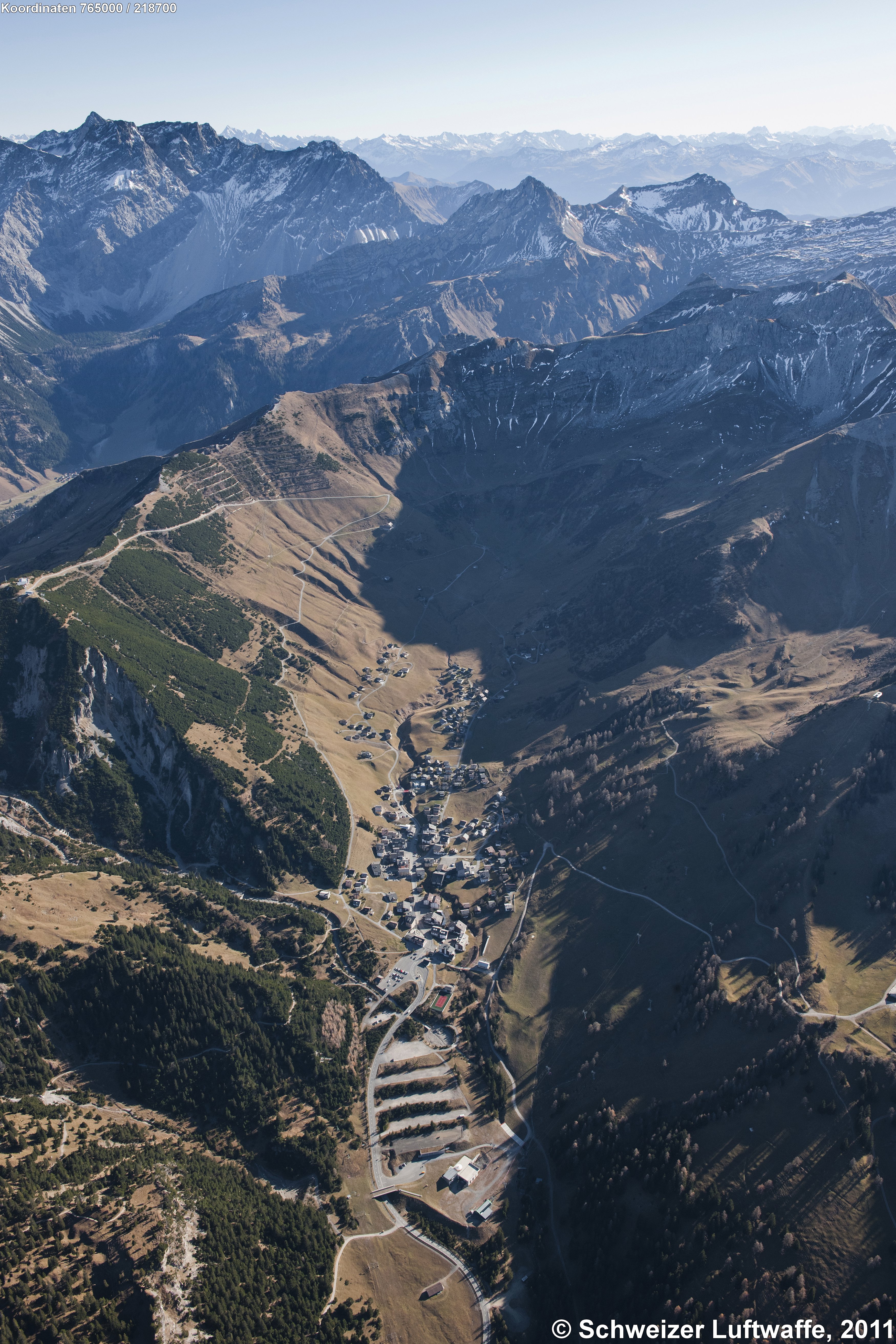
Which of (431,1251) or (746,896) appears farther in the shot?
(746,896)
